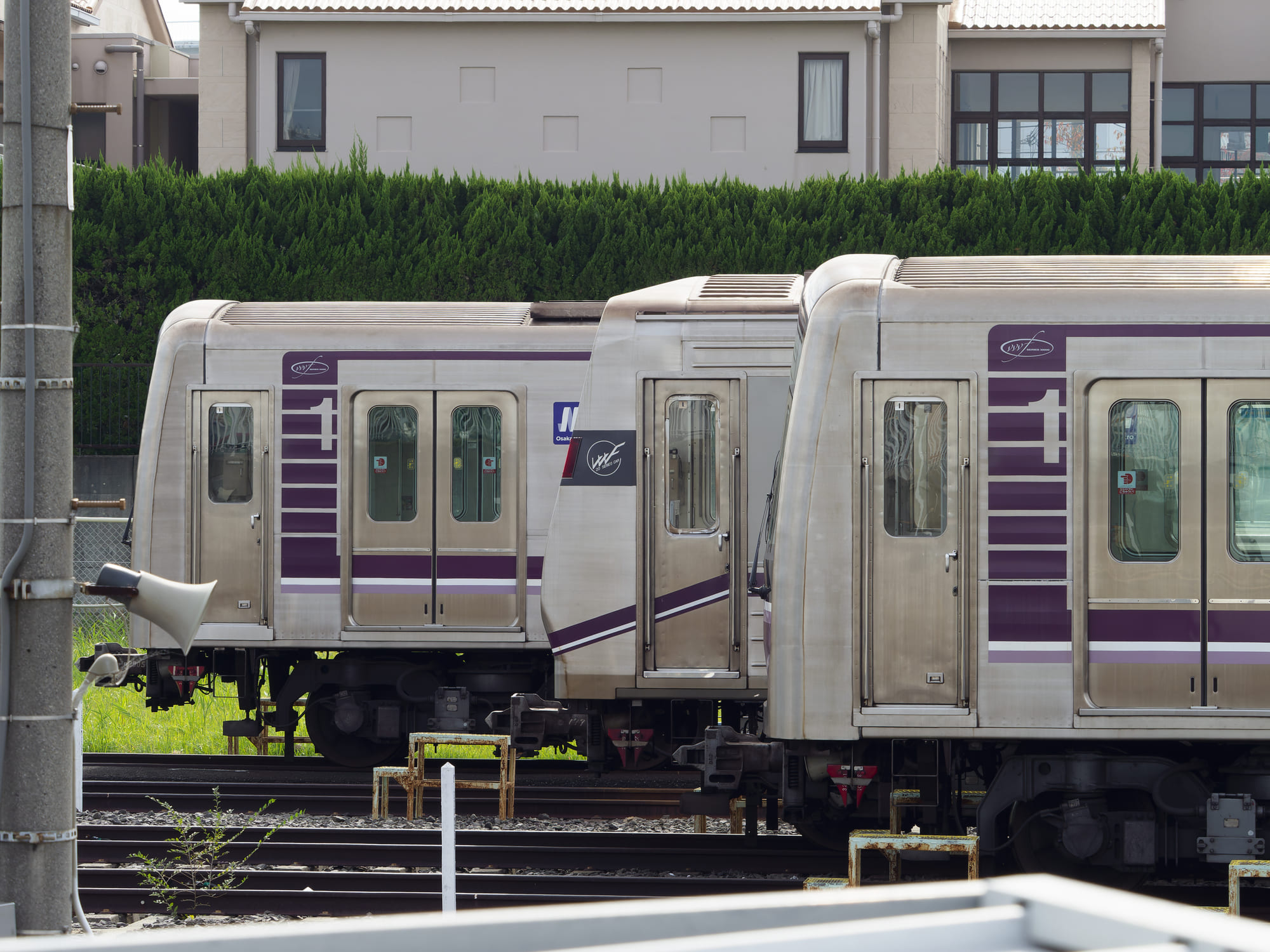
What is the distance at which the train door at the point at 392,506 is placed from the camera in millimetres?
Result: 11602

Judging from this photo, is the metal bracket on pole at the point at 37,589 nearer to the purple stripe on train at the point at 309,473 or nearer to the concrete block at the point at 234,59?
the purple stripe on train at the point at 309,473

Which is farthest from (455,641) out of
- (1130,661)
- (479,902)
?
(1130,661)

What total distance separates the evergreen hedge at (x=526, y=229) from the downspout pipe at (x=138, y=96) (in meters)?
12.5

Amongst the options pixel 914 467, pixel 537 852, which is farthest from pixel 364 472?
pixel 914 467

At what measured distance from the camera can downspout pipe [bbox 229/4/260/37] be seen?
25000mm

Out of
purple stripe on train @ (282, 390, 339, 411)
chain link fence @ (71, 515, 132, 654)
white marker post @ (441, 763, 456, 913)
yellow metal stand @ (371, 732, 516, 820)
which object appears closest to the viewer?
white marker post @ (441, 763, 456, 913)

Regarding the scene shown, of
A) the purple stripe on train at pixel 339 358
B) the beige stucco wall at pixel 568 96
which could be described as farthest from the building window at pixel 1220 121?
the purple stripe on train at pixel 339 358

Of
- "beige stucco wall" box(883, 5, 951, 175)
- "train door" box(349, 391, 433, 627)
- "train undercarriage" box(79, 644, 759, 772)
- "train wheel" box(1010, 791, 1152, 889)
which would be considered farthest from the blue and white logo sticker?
"beige stucco wall" box(883, 5, 951, 175)

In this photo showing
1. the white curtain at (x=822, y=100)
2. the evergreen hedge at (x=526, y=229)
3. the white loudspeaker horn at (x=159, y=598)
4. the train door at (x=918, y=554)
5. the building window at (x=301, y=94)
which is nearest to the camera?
the white loudspeaker horn at (x=159, y=598)

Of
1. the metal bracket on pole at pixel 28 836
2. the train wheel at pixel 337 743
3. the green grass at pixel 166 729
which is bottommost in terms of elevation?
the green grass at pixel 166 729

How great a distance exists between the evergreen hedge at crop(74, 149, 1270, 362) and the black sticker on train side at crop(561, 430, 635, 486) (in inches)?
351

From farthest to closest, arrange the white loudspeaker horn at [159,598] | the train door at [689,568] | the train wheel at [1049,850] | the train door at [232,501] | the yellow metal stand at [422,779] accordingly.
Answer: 1. the train door at [232,501]
2. the yellow metal stand at [422,779]
3. the train door at [689,568]
4. the train wheel at [1049,850]
5. the white loudspeaker horn at [159,598]

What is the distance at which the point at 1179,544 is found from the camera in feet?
25.0

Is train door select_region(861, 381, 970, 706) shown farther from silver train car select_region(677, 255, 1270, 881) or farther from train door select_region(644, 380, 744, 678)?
train door select_region(644, 380, 744, 678)
